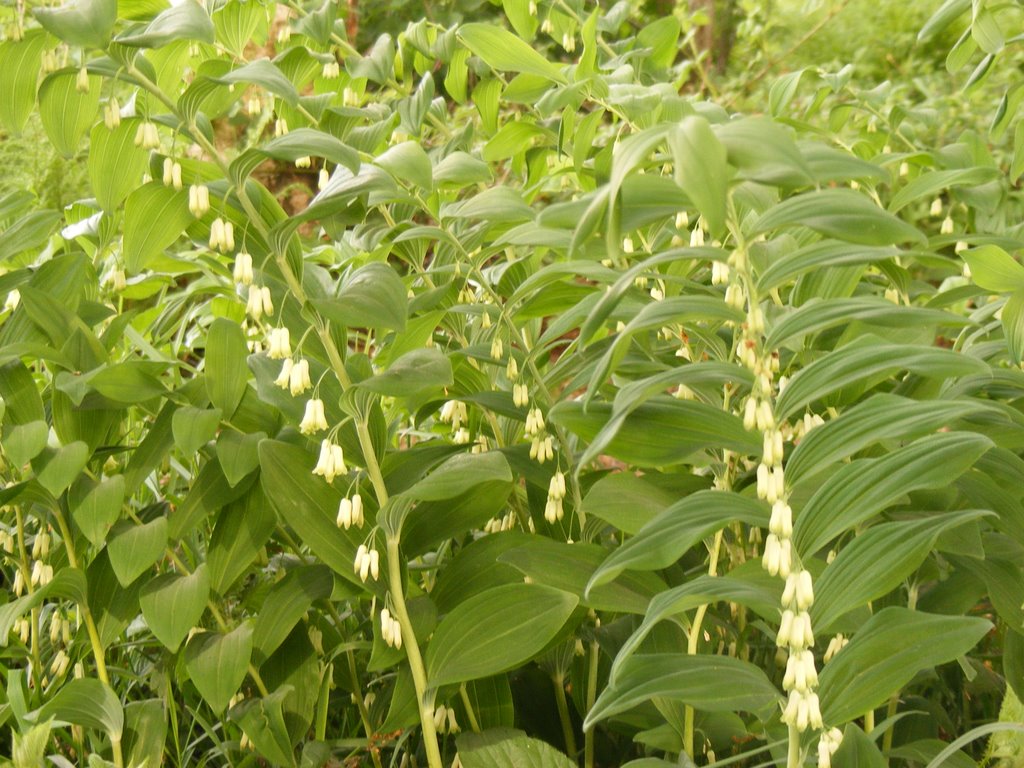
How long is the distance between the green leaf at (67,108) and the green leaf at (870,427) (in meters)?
0.97

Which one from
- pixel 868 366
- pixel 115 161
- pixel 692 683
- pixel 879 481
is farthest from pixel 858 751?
pixel 115 161

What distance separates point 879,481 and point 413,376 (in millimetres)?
522

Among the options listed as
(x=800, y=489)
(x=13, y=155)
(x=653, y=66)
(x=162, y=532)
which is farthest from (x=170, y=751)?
(x=13, y=155)

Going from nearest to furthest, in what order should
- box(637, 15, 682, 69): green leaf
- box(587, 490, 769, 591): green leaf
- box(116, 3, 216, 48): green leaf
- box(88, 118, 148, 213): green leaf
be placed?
box(587, 490, 769, 591): green leaf → box(116, 3, 216, 48): green leaf → box(88, 118, 148, 213): green leaf → box(637, 15, 682, 69): green leaf

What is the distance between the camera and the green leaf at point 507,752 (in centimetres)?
138

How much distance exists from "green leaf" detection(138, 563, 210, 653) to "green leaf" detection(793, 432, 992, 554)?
80 centimetres

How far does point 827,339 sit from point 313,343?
2.31 feet

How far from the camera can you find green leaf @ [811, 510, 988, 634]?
3.19 ft

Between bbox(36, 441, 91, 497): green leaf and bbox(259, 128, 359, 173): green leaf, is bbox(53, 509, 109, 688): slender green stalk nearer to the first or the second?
bbox(36, 441, 91, 497): green leaf

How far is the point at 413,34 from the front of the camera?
1865 millimetres

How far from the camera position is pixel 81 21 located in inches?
42.3

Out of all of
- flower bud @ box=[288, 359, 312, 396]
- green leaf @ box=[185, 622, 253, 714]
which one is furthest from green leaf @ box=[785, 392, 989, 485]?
green leaf @ box=[185, 622, 253, 714]

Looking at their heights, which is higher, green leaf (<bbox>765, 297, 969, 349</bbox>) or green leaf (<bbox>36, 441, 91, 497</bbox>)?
green leaf (<bbox>765, 297, 969, 349</bbox>)

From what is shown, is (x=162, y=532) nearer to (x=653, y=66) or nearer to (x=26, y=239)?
(x=26, y=239)
